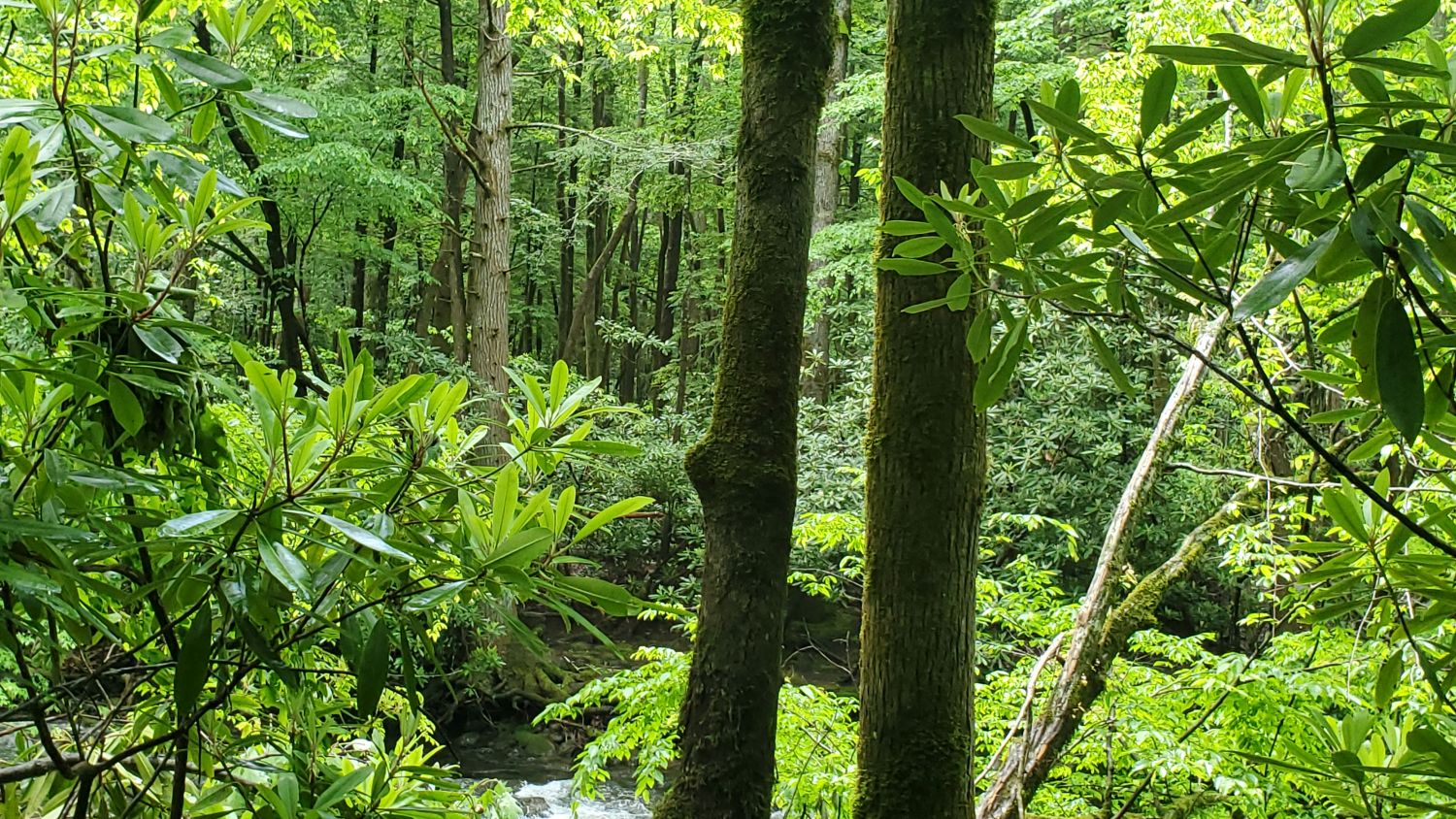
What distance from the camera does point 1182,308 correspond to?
1.03 metres

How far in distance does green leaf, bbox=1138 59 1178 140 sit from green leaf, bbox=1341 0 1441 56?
0.18m

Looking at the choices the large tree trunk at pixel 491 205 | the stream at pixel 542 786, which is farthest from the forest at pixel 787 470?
the large tree trunk at pixel 491 205

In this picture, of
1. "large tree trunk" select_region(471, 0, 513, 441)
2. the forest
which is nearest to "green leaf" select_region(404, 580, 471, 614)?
the forest

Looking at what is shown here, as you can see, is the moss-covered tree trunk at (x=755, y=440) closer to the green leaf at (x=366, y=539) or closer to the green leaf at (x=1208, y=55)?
the green leaf at (x=366, y=539)

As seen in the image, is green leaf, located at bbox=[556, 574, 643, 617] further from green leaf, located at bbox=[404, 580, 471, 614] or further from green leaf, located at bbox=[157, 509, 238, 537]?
green leaf, located at bbox=[157, 509, 238, 537]

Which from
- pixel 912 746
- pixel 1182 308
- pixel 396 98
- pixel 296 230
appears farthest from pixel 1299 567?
pixel 296 230

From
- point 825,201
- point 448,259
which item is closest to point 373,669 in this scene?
point 825,201

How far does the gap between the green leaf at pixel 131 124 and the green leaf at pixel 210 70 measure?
68 millimetres

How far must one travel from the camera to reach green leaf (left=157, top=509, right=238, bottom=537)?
88cm

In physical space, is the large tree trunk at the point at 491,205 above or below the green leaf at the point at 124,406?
above

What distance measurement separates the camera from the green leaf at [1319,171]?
65 cm

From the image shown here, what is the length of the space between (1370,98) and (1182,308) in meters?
0.31

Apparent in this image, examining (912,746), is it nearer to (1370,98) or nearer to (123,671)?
(123,671)

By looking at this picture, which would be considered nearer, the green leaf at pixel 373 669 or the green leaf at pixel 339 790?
the green leaf at pixel 373 669
